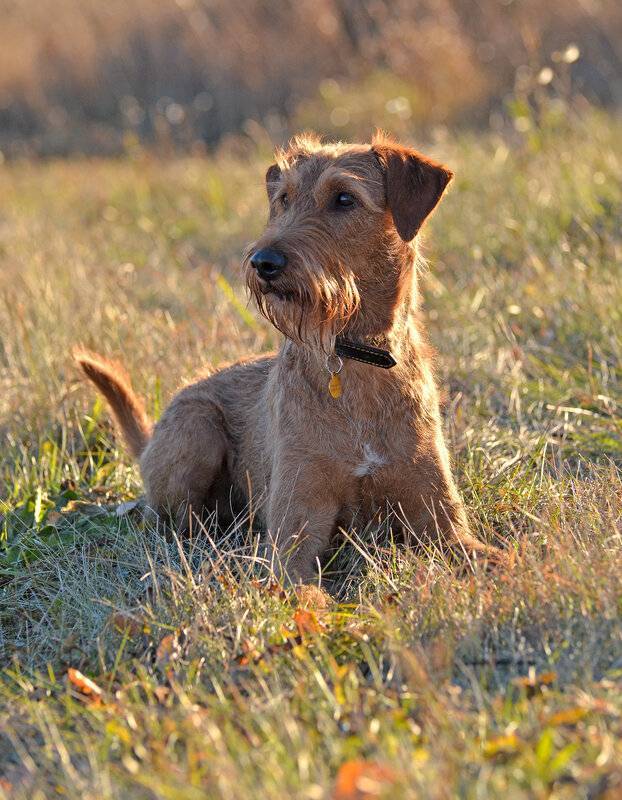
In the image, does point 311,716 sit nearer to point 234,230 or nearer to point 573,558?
point 573,558

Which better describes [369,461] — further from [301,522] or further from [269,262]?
[269,262]

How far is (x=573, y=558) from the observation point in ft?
10.0

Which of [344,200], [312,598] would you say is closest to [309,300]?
[344,200]

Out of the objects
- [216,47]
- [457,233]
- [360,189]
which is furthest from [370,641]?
[216,47]

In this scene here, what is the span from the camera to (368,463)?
3.62 m

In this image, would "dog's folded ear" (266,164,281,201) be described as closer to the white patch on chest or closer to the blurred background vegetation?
the white patch on chest

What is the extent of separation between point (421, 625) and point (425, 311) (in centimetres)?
360

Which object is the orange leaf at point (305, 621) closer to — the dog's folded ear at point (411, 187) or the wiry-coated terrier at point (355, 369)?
the wiry-coated terrier at point (355, 369)

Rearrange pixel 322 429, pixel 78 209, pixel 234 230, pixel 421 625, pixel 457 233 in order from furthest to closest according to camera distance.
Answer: pixel 78 209
pixel 234 230
pixel 457 233
pixel 322 429
pixel 421 625

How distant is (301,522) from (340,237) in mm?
983

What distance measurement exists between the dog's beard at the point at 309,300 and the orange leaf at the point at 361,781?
5.57ft

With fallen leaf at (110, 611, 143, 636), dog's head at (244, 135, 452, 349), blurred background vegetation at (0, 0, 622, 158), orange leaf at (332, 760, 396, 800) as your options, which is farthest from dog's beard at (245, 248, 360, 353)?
blurred background vegetation at (0, 0, 622, 158)

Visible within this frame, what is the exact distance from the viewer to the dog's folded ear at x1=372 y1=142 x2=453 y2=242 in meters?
3.69

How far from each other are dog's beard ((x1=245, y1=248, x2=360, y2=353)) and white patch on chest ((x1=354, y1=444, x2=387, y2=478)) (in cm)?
38
